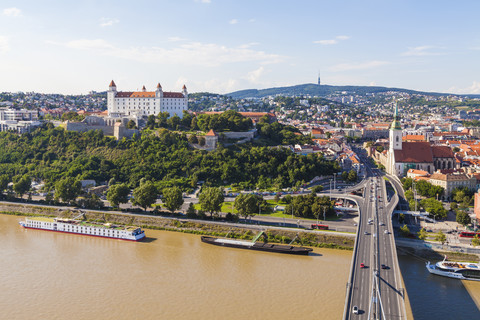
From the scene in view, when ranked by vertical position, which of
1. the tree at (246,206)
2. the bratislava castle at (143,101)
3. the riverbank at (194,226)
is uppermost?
the bratislava castle at (143,101)

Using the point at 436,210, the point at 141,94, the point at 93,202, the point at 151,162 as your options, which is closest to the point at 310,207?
the point at 436,210

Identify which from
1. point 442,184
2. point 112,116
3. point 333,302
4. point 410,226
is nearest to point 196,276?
point 333,302

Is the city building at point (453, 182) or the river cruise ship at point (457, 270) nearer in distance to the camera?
the river cruise ship at point (457, 270)

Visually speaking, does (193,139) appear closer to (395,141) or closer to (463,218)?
(395,141)

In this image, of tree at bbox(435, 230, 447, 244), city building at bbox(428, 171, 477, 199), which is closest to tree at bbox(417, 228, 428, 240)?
tree at bbox(435, 230, 447, 244)

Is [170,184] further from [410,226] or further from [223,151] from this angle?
[410,226]

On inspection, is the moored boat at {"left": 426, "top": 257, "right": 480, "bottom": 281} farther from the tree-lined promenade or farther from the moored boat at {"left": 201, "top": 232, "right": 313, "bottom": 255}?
the tree-lined promenade

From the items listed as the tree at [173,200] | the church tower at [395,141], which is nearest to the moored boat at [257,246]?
the tree at [173,200]

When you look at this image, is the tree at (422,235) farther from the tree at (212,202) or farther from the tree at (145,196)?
the tree at (145,196)
